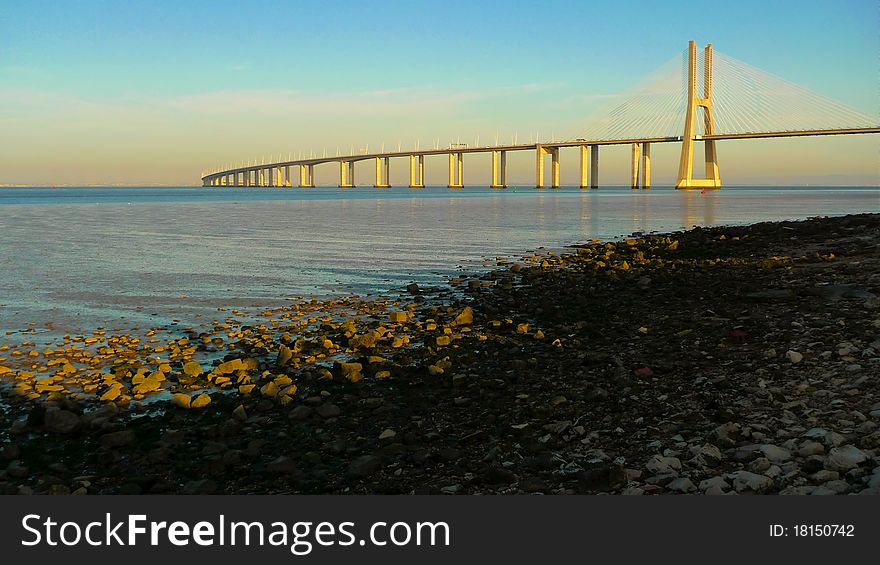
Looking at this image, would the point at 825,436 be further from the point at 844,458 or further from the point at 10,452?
the point at 10,452

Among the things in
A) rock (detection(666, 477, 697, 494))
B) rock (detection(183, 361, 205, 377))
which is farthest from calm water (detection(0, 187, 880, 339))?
rock (detection(666, 477, 697, 494))

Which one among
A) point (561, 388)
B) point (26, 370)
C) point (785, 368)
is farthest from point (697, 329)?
point (26, 370)

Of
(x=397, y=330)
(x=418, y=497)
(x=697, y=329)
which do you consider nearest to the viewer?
(x=418, y=497)

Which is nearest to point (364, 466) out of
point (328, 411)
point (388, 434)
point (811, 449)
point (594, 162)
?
point (388, 434)

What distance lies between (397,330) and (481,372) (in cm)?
256

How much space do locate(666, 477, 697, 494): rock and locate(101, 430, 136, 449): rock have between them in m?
3.94

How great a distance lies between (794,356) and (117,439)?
5874 mm

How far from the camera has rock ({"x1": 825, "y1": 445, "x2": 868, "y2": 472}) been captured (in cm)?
426

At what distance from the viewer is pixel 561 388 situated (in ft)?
22.2

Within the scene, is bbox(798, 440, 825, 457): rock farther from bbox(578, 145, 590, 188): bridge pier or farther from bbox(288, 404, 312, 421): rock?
bbox(578, 145, 590, 188): bridge pier

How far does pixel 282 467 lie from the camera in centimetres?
502

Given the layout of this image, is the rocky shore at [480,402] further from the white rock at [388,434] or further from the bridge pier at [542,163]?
the bridge pier at [542,163]

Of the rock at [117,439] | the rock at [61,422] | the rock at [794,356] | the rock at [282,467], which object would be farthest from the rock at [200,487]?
the rock at [794,356]

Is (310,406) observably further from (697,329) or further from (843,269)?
(843,269)
